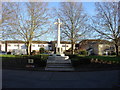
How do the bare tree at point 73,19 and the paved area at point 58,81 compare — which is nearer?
the paved area at point 58,81

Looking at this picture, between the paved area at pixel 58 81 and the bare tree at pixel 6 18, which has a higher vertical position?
the bare tree at pixel 6 18

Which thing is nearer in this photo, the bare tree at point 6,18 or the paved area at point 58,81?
the paved area at point 58,81

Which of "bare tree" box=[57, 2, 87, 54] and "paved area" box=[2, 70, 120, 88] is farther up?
"bare tree" box=[57, 2, 87, 54]

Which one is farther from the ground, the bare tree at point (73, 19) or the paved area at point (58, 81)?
the bare tree at point (73, 19)

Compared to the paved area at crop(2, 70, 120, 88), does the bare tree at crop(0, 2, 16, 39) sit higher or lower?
higher

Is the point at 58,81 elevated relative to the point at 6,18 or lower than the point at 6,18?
lower

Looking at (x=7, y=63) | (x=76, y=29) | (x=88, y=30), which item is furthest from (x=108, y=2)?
(x=7, y=63)

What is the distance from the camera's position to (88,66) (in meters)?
11.1

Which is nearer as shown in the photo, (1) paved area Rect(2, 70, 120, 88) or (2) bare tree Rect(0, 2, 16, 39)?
(1) paved area Rect(2, 70, 120, 88)

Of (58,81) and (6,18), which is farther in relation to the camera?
(6,18)

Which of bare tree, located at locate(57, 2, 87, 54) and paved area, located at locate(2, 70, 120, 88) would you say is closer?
paved area, located at locate(2, 70, 120, 88)

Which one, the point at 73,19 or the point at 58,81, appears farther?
the point at 73,19

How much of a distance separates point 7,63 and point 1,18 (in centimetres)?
909

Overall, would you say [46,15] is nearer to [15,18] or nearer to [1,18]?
[15,18]
